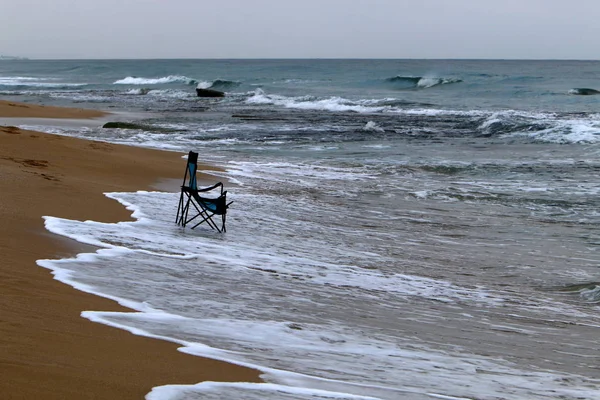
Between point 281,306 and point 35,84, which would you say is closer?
point 281,306

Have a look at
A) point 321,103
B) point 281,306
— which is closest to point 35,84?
point 321,103

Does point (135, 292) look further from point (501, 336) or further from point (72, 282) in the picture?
point (501, 336)

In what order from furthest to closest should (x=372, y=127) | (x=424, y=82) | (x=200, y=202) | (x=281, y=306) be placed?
A: (x=424, y=82) → (x=372, y=127) → (x=200, y=202) → (x=281, y=306)

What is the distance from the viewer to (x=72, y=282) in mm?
5062

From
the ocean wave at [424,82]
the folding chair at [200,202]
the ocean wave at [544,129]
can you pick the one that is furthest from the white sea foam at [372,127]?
the ocean wave at [424,82]

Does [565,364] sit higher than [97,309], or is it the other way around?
[97,309]

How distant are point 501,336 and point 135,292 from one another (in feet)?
8.44

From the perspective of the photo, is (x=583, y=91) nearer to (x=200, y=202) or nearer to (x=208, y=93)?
(x=208, y=93)

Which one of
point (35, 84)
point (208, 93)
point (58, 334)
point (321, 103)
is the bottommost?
point (58, 334)

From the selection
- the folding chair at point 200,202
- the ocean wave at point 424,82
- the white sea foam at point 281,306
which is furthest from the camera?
the ocean wave at point 424,82

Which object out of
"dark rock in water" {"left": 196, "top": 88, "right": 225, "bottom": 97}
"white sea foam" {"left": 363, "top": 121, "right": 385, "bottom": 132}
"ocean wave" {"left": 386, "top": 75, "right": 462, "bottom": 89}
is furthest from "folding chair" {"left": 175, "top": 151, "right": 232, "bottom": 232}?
"ocean wave" {"left": 386, "top": 75, "right": 462, "bottom": 89}

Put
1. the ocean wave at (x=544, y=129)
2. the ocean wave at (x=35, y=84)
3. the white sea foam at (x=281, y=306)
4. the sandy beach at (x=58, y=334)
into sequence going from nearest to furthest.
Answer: the sandy beach at (x=58, y=334) → the white sea foam at (x=281, y=306) → the ocean wave at (x=544, y=129) → the ocean wave at (x=35, y=84)

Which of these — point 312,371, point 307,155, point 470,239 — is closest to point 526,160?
point 307,155

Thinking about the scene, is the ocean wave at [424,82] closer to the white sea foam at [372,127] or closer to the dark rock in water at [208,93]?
Result: the dark rock in water at [208,93]
